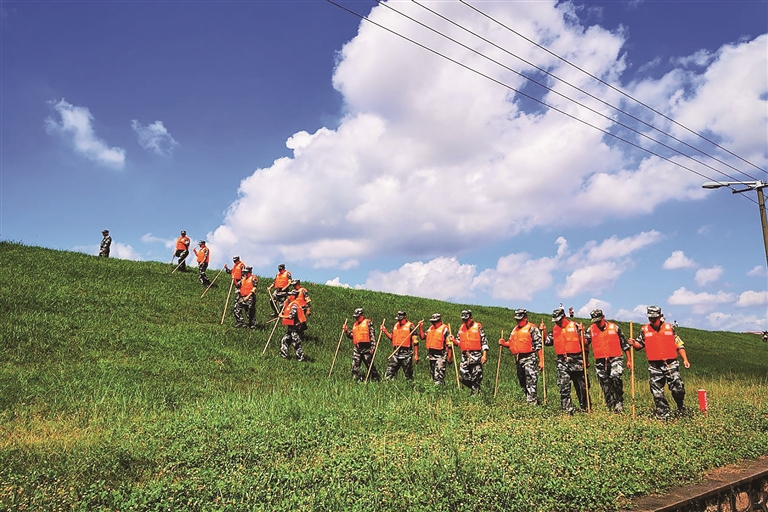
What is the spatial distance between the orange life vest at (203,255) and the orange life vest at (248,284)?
651cm

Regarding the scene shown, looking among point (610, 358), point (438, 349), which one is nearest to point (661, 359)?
point (610, 358)

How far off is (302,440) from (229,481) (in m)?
2.17

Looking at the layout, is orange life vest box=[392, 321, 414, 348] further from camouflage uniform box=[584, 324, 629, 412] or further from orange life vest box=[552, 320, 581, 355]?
camouflage uniform box=[584, 324, 629, 412]

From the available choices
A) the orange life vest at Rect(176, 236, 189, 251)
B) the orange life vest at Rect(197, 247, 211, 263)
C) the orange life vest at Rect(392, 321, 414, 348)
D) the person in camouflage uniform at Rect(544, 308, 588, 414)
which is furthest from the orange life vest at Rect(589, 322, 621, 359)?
the orange life vest at Rect(176, 236, 189, 251)

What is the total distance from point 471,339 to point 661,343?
5064 millimetres

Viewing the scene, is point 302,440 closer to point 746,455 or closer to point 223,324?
point 746,455

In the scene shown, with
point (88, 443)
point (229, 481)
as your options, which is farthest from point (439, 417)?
point (88, 443)

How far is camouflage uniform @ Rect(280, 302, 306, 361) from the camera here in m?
18.6

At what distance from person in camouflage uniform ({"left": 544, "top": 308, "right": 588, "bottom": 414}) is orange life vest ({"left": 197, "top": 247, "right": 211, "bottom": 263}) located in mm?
19335

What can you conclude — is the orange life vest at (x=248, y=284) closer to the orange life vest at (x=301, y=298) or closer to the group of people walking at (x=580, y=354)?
the orange life vest at (x=301, y=298)

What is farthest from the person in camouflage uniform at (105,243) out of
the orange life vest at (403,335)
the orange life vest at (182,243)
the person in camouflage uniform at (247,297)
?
the orange life vest at (403,335)

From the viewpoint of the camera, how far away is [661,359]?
42.3ft

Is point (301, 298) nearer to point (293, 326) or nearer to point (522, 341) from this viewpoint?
point (293, 326)

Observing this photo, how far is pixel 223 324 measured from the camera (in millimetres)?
21719
